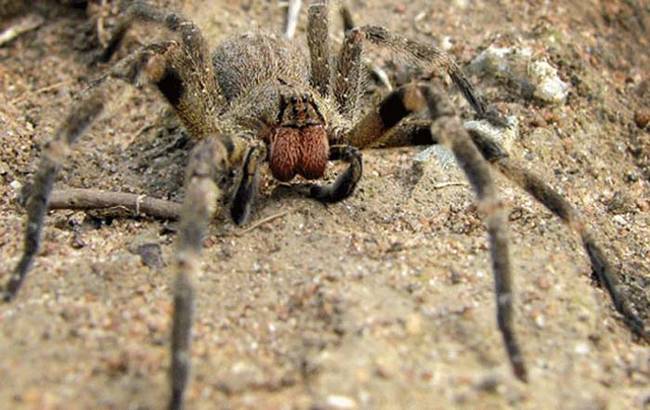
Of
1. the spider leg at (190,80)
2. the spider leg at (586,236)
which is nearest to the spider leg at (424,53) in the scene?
the spider leg at (190,80)

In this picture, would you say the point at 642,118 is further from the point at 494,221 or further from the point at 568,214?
the point at 494,221

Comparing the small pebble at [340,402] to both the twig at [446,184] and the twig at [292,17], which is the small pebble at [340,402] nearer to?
the twig at [446,184]

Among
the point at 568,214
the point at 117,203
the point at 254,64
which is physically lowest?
the point at 117,203

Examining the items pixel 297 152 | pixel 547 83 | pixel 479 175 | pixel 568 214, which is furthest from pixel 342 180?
pixel 547 83

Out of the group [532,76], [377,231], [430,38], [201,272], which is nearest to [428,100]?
[377,231]

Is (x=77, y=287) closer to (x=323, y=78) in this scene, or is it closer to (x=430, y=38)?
(x=323, y=78)

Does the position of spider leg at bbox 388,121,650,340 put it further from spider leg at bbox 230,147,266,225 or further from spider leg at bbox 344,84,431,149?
spider leg at bbox 230,147,266,225

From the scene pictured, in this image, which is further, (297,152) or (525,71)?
(525,71)
